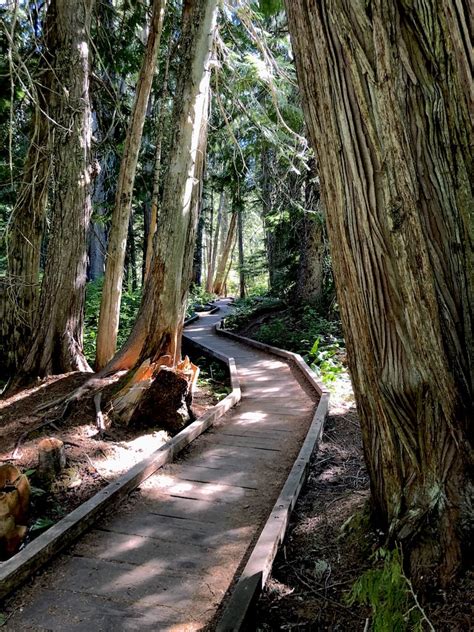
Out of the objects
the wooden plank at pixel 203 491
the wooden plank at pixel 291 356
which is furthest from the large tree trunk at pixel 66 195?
the wooden plank at pixel 291 356

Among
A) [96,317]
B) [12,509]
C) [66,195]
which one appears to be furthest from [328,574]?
[96,317]

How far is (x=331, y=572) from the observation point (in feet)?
9.85

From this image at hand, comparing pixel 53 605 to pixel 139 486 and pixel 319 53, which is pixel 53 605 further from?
pixel 319 53

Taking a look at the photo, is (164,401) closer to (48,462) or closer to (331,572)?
(48,462)

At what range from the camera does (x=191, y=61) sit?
7.24 meters

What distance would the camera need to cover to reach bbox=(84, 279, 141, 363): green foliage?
12.4 meters

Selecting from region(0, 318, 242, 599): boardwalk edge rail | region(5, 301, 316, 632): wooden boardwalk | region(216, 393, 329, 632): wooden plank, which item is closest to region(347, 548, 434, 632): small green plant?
region(216, 393, 329, 632): wooden plank

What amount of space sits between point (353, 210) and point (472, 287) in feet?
2.21

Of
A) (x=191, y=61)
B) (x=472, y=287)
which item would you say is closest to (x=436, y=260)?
(x=472, y=287)

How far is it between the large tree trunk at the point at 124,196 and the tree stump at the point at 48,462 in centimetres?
354

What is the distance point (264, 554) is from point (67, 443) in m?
2.92

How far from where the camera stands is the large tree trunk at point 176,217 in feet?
23.5

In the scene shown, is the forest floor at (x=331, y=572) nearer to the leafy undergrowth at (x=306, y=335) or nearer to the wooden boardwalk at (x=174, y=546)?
the wooden boardwalk at (x=174, y=546)

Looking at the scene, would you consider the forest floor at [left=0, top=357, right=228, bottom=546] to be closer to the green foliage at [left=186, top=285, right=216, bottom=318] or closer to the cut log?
the cut log
